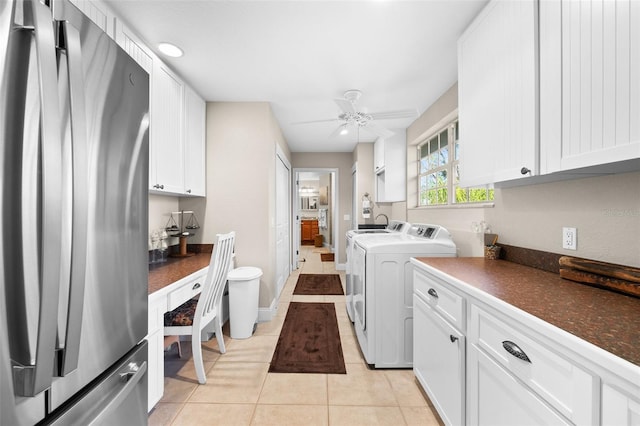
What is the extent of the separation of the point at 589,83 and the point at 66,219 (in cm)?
170

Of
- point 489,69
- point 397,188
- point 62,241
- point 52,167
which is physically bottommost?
point 62,241

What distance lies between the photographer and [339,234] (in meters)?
5.47

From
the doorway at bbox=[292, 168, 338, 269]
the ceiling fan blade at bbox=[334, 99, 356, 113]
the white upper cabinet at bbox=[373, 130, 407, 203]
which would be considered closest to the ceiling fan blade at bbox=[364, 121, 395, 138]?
the ceiling fan blade at bbox=[334, 99, 356, 113]

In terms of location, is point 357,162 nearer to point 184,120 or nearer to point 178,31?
point 184,120

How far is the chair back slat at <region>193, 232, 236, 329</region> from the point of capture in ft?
6.23

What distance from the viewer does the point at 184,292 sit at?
1.86 m

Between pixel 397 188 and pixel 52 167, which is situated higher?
pixel 397 188

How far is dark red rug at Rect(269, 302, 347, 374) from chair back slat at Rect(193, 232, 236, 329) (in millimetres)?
671

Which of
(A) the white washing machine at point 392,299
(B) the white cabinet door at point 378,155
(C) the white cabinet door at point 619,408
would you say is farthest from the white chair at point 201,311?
(B) the white cabinet door at point 378,155

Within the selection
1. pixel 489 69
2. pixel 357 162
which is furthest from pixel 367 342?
pixel 357 162

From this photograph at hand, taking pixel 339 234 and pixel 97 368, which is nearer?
pixel 97 368

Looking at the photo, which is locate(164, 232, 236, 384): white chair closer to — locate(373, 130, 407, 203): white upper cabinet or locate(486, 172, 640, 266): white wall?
locate(486, 172, 640, 266): white wall

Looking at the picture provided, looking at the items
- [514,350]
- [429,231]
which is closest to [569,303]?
[514,350]

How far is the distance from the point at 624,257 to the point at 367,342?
160 cm
